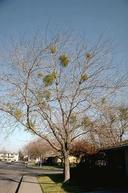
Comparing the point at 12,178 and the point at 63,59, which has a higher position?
the point at 63,59

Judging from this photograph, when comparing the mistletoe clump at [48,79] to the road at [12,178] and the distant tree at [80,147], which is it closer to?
the road at [12,178]

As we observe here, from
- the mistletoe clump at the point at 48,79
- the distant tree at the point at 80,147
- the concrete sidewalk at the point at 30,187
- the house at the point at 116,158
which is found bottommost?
the concrete sidewalk at the point at 30,187

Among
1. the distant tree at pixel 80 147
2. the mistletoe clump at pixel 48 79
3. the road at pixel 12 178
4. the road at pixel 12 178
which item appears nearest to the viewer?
the mistletoe clump at pixel 48 79

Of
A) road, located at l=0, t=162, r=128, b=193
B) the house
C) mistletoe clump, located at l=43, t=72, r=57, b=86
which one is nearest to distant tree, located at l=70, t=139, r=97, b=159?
road, located at l=0, t=162, r=128, b=193

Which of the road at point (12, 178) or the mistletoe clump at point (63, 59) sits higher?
the mistletoe clump at point (63, 59)

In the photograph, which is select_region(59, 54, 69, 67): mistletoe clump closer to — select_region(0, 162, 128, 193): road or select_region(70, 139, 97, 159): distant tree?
select_region(0, 162, 128, 193): road

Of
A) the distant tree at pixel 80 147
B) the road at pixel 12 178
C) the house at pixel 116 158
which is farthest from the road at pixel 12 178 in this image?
the house at pixel 116 158

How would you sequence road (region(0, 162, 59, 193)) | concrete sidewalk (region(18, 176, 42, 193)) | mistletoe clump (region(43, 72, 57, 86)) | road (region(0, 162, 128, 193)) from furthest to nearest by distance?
road (region(0, 162, 128, 193))
road (region(0, 162, 59, 193))
mistletoe clump (region(43, 72, 57, 86))
concrete sidewalk (region(18, 176, 42, 193))

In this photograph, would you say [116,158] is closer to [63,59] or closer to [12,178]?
[63,59]

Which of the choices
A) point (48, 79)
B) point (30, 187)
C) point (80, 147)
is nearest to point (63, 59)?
point (48, 79)

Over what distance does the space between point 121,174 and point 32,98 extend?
799 cm

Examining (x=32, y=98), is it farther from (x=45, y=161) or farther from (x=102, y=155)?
(x=45, y=161)

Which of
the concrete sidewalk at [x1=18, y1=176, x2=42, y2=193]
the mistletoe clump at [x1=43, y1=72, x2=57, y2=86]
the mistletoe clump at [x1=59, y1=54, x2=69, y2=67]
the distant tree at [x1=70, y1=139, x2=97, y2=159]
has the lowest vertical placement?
the concrete sidewalk at [x1=18, y1=176, x2=42, y2=193]

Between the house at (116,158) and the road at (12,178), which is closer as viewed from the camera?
the road at (12,178)
